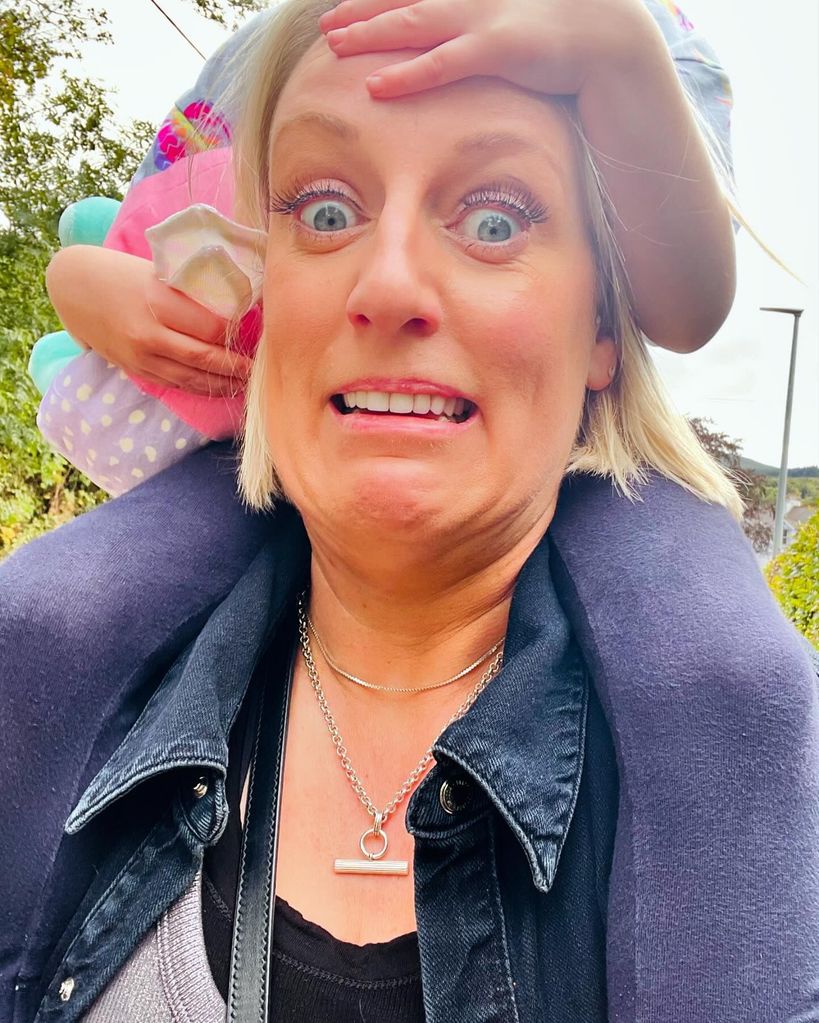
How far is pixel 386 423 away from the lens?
117cm

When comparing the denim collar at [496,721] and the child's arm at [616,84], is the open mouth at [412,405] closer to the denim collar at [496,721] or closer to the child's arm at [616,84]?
the denim collar at [496,721]

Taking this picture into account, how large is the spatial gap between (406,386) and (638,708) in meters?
0.54

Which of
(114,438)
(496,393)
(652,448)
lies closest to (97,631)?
(114,438)

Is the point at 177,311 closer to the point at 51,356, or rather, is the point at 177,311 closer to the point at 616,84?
the point at 51,356

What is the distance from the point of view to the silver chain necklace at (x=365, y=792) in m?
1.23

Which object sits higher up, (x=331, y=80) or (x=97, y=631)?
(x=331, y=80)

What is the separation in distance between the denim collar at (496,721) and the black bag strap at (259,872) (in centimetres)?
8

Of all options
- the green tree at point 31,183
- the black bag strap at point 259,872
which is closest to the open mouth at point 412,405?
the black bag strap at point 259,872

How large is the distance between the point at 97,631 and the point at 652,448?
0.99m

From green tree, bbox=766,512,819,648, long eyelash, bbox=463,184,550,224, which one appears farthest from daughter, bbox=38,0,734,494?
green tree, bbox=766,512,819,648

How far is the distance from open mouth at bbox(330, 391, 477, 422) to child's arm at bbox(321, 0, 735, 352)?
413mm

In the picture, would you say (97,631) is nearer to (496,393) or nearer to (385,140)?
(496,393)

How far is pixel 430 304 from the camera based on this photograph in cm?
112

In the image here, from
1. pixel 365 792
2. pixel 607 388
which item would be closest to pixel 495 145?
pixel 607 388
